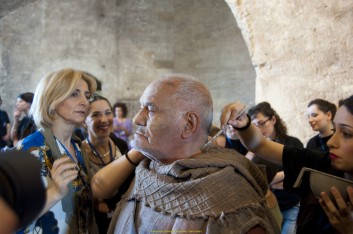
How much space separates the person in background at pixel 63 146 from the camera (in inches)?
67.2

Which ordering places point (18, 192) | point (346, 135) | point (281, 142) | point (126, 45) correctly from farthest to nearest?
point (126, 45) < point (281, 142) < point (346, 135) < point (18, 192)

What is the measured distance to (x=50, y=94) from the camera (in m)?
1.95

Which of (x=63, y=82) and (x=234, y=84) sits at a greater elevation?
(x=63, y=82)

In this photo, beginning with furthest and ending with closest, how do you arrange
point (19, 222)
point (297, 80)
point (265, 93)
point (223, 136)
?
point (265, 93) < point (297, 80) < point (223, 136) < point (19, 222)

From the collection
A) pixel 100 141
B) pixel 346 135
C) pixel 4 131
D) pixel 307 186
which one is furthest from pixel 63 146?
pixel 4 131

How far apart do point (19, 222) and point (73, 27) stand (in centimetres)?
1006

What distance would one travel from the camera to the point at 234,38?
987 centimetres

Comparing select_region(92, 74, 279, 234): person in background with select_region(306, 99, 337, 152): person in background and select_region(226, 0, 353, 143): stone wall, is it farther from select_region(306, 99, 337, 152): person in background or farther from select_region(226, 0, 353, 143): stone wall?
select_region(226, 0, 353, 143): stone wall

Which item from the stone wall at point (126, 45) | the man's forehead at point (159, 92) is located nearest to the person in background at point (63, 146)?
the man's forehead at point (159, 92)

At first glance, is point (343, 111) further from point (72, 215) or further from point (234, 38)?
point (234, 38)

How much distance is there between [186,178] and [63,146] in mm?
844

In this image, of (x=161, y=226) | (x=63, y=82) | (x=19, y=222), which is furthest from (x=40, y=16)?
(x=19, y=222)

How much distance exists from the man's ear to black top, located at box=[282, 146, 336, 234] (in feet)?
1.93

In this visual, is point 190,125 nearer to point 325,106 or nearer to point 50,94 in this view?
point 50,94
